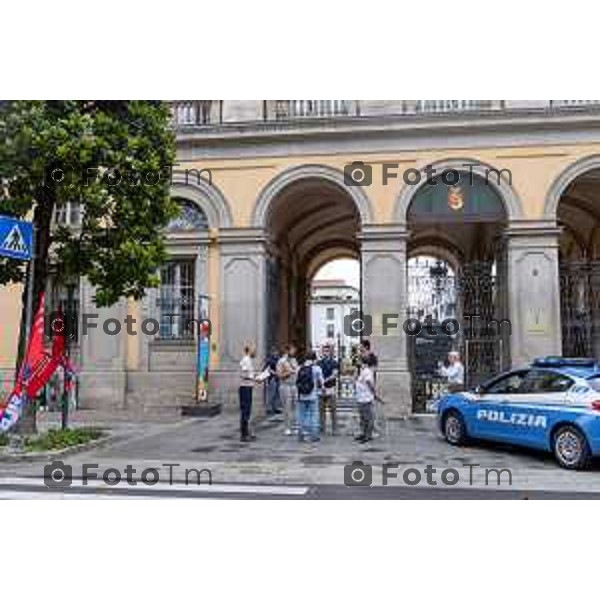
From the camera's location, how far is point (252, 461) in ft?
40.7

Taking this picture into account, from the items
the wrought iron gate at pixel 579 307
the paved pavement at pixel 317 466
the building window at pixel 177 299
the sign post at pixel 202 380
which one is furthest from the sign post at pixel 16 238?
the wrought iron gate at pixel 579 307

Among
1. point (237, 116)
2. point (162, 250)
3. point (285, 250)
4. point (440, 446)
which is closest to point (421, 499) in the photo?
point (440, 446)

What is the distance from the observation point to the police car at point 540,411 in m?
11.6

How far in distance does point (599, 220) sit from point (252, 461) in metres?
18.2

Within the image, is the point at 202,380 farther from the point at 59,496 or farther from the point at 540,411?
the point at 59,496

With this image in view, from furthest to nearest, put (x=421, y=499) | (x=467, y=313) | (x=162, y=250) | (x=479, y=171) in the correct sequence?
(x=467, y=313) → (x=479, y=171) → (x=162, y=250) → (x=421, y=499)

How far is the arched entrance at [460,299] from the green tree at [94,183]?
28.9ft

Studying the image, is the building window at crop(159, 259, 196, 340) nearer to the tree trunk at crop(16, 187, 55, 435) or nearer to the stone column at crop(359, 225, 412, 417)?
the stone column at crop(359, 225, 412, 417)

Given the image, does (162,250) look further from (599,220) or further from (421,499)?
(599,220)

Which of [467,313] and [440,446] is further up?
[467,313]

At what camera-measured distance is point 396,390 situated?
20.0 meters

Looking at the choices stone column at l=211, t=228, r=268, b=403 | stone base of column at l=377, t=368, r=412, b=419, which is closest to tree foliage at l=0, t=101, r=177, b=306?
stone column at l=211, t=228, r=268, b=403

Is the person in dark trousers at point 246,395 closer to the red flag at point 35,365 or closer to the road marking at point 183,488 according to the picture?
the red flag at point 35,365

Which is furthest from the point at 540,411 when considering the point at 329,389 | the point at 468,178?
the point at 468,178
